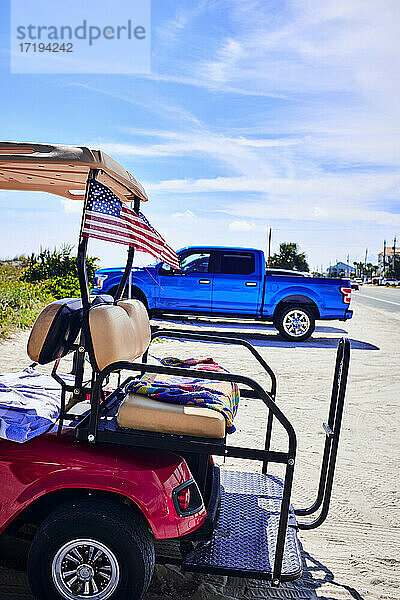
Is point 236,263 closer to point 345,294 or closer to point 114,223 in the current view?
point 345,294

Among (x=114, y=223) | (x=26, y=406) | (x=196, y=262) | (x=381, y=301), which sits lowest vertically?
(x=381, y=301)

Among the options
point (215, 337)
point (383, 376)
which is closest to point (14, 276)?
point (383, 376)

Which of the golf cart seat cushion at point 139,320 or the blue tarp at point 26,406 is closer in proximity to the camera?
the blue tarp at point 26,406

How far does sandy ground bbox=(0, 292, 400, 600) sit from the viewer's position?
3.30 m

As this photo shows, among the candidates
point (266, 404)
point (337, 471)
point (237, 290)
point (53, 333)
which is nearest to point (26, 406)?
point (53, 333)

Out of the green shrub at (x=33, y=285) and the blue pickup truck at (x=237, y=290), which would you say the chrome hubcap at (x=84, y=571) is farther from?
the blue pickup truck at (x=237, y=290)

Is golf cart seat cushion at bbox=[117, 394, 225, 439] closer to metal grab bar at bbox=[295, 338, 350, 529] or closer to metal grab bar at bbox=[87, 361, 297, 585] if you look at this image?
metal grab bar at bbox=[87, 361, 297, 585]

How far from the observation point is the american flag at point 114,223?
3.26 metres

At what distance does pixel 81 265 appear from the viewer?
325 centimetres

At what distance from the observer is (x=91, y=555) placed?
285 cm

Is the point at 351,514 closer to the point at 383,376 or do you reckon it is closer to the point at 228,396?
the point at 228,396

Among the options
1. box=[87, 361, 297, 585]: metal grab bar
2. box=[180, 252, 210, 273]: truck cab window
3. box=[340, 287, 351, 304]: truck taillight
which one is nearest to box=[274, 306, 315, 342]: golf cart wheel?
box=[340, 287, 351, 304]: truck taillight

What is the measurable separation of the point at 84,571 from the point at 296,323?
37.0 feet

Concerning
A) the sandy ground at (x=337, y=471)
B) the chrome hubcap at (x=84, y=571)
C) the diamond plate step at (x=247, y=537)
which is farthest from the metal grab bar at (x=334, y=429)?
the chrome hubcap at (x=84, y=571)
